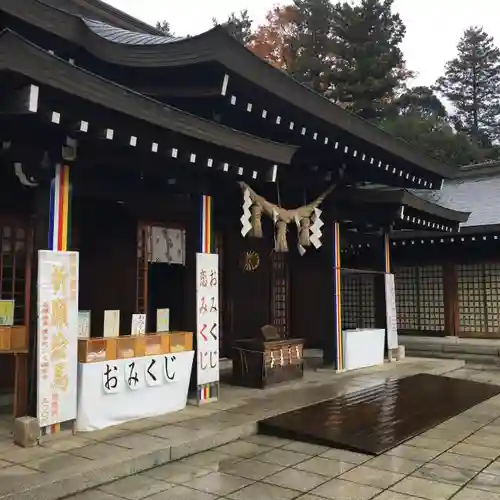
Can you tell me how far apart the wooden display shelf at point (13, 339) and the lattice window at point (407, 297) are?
10752 mm

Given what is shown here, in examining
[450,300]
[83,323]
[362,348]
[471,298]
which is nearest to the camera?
[83,323]

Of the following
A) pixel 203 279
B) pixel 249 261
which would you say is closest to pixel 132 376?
pixel 203 279

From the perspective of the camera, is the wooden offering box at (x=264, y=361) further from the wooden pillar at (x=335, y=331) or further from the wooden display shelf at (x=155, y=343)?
the wooden display shelf at (x=155, y=343)

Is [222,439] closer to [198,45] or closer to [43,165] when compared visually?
[43,165]

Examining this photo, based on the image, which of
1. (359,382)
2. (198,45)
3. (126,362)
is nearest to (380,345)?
(359,382)

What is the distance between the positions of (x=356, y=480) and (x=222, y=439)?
1488 mm

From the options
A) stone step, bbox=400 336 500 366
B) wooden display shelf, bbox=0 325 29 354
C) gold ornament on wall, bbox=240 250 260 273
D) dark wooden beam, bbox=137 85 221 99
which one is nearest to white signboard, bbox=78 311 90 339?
wooden display shelf, bbox=0 325 29 354

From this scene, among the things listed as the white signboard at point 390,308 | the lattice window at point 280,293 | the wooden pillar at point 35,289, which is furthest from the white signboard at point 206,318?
the white signboard at point 390,308

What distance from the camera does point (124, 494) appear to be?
13.2 ft

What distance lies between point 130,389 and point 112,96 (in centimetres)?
285

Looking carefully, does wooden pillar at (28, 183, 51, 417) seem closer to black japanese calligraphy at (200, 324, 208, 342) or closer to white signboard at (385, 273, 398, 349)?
black japanese calligraphy at (200, 324, 208, 342)

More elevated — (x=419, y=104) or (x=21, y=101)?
(x=419, y=104)

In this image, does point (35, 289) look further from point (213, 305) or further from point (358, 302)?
point (358, 302)

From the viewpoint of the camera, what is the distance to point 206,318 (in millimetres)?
6516
